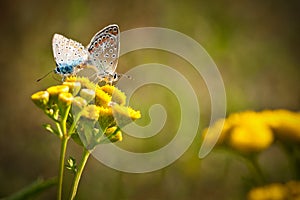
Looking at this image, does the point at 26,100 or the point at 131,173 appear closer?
the point at 131,173

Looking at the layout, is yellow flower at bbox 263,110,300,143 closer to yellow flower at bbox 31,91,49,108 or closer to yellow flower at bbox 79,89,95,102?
yellow flower at bbox 79,89,95,102

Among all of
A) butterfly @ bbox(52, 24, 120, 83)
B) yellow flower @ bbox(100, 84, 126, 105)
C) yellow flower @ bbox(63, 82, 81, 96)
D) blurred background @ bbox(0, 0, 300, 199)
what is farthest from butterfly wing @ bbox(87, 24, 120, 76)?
blurred background @ bbox(0, 0, 300, 199)

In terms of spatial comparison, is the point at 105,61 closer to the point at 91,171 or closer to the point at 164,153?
the point at 164,153

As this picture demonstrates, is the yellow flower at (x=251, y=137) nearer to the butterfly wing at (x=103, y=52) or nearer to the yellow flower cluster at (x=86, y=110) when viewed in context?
the yellow flower cluster at (x=86, y=110)

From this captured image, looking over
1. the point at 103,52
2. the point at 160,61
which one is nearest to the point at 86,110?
the point at 103,52

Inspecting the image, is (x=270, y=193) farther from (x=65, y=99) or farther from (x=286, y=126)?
(x=65, y=99)

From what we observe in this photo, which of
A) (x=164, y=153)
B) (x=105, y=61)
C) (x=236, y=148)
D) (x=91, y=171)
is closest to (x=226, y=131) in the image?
(x=236, y=148)
